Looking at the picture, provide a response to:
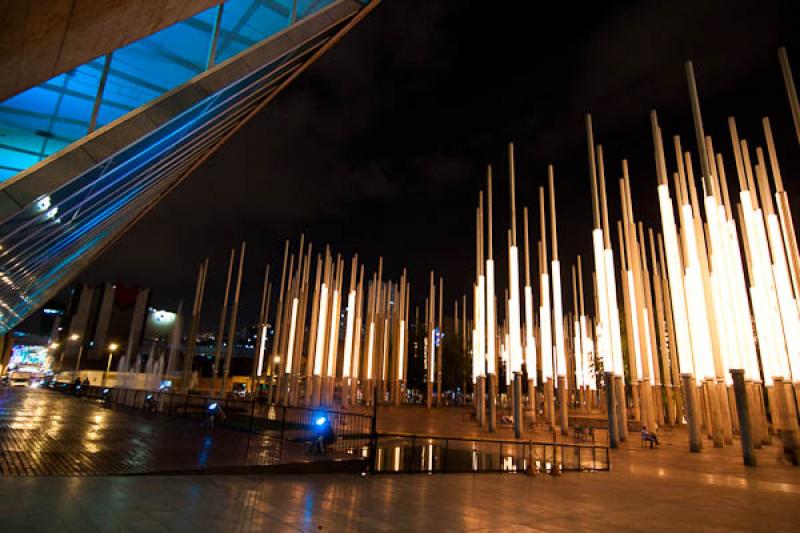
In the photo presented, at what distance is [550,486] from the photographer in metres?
11.4

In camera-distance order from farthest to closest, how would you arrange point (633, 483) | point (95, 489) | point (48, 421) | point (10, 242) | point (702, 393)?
point (702, 393)
point (48, 421)
point (633, 483)
point (10, 242)
point (95, 489)

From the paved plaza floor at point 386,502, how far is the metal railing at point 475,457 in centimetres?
90

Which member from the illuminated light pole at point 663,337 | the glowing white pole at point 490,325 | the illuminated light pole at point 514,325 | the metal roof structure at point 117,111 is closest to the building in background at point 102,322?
the glowing white pole at point 490,325

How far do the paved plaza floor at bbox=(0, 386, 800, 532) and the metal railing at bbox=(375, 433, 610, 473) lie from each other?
0.90 meters

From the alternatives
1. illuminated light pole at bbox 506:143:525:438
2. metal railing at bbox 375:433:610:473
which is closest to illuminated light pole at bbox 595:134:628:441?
metal railing at bbox 375:433:610:473

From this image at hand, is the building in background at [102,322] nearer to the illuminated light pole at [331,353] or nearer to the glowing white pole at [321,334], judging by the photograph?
the illuminated light pole at [331,353]

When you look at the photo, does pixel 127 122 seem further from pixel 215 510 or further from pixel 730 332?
pixel 730 332

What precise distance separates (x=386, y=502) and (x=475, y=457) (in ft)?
28.9

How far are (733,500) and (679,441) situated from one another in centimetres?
1803

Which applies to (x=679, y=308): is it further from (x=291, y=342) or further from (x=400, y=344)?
(x=400, y=344)

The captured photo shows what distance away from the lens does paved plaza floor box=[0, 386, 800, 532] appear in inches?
266

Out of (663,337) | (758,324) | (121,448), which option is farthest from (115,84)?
(663,337)

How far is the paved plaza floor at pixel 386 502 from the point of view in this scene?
675cm

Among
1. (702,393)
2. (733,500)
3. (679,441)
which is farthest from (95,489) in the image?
(702,393)
